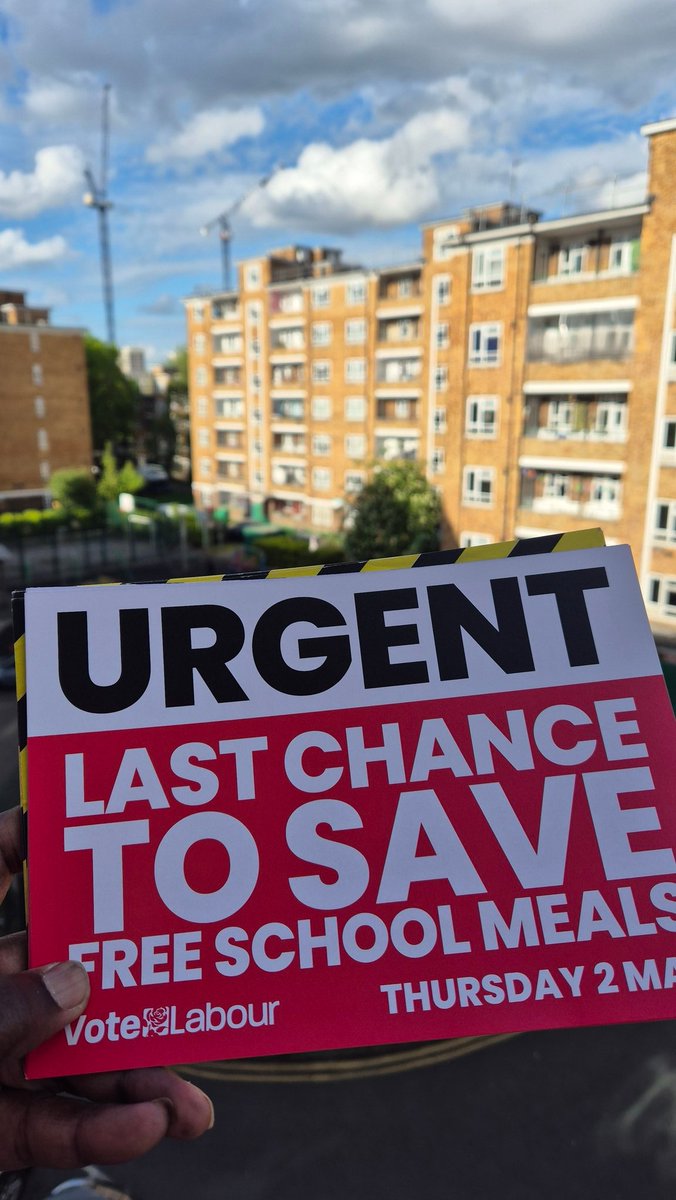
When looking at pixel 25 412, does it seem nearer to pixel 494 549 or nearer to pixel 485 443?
pixel 485 443

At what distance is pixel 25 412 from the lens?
178ft

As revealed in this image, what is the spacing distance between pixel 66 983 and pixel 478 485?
31.3 meters

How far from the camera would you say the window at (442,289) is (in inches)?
1499

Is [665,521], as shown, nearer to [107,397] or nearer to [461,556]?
[461,556]

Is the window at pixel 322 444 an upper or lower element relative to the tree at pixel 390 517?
upper

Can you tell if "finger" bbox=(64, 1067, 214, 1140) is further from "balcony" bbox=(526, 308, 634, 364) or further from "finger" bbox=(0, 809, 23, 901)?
"balcony" bbox=(526, 308, 634, 364)

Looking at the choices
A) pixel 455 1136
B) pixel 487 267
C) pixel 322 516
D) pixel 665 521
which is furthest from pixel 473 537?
pixel 455 1136

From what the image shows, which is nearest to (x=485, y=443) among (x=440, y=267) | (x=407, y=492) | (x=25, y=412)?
(x=407, y=492)

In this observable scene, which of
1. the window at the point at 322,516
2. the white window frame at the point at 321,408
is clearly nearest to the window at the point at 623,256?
the white window frame at the point at 321,408

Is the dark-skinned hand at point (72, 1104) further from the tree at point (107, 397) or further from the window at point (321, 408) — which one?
the tree at point (107, 397)

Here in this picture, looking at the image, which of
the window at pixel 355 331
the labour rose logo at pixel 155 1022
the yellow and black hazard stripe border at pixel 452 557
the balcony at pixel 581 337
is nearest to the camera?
the labour rose logo at pixel 155 1022

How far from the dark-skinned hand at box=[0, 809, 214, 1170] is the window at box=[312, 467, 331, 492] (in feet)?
146

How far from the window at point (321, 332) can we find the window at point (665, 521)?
2485 cm

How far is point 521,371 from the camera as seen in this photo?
30.2m
